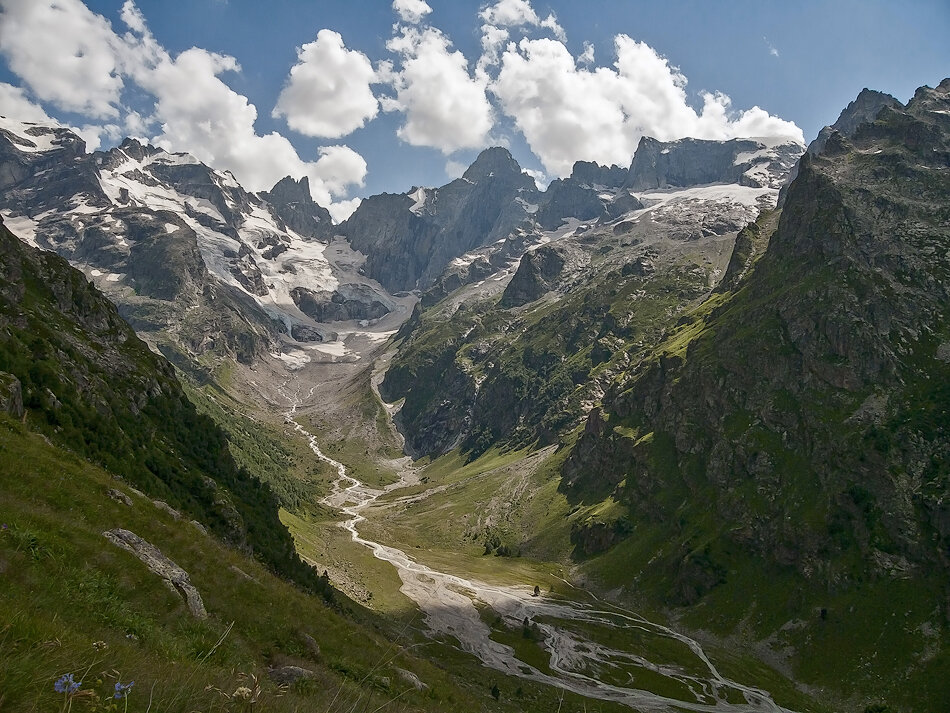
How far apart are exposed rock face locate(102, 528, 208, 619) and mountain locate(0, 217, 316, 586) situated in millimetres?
18683

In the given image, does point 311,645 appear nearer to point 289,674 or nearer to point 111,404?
point 289,674

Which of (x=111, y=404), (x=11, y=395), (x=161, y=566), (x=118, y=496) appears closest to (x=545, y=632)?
(x=111, y=404)

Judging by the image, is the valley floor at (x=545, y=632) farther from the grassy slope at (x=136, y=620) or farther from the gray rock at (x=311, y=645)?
the gray rock at (x=311, y=645)

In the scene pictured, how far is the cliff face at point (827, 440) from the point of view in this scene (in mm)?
117688

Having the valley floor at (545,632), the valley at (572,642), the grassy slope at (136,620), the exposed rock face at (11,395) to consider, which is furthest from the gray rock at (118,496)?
the valley at (572,642)

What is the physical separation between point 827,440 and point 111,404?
14981 cm

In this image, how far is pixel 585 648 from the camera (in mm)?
107500

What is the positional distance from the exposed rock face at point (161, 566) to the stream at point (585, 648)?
209ft

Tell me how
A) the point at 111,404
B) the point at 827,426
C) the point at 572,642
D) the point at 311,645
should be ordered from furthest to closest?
the point at 827,426 → the point at 572,642 → the point at 111,404 → the point at 311,645

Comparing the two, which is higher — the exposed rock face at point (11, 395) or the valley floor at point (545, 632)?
the exposed rock face at point (11, 395)

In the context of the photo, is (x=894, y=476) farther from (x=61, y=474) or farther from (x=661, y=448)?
(x=61, y=474)

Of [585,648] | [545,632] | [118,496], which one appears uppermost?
[118,496]

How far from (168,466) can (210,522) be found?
7278mm

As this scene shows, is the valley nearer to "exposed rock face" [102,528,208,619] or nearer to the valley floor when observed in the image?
the valley floor
